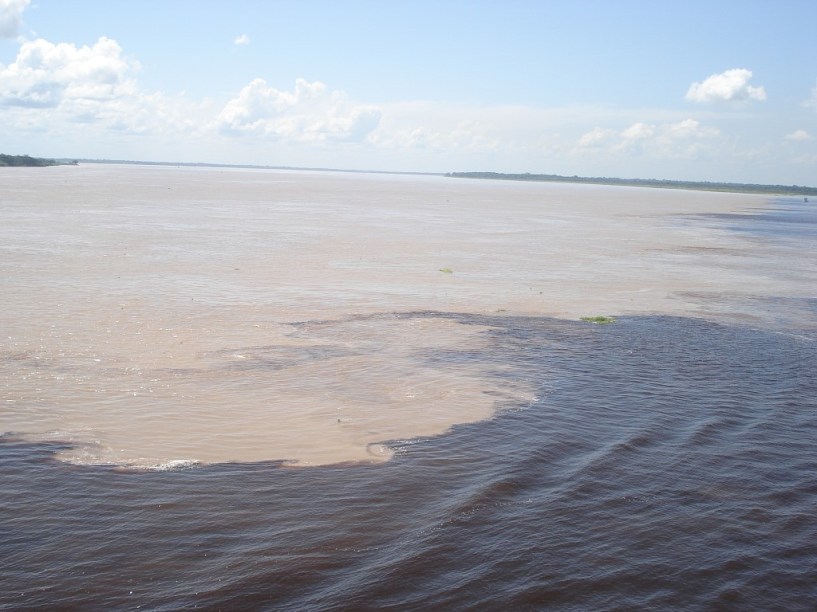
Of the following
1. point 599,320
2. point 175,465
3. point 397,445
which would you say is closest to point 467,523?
point 397,445

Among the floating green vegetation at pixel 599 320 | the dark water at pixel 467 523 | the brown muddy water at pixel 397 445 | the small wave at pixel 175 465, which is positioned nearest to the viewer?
the dark water at pixel 467 523

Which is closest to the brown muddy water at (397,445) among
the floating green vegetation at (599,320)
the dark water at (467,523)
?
the dark water at (467,523)

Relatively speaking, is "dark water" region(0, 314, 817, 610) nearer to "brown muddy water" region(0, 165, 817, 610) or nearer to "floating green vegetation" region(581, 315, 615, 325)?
"brown muddy water" region(0, 165, 817, 610)

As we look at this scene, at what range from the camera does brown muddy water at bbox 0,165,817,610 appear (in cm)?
882

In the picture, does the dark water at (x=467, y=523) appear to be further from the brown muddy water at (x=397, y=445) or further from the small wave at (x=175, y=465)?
the small wave at (x=175, y=465)

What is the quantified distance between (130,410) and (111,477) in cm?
292

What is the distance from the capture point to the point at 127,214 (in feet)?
190

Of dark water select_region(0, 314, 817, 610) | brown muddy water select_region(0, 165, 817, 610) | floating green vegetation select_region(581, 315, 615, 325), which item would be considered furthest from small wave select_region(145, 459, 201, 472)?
floating green vegetation select_region(581, 315, 615, 325)

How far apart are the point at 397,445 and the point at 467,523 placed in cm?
286

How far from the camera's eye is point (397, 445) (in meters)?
12.7

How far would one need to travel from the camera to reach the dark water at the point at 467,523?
27.9 feet

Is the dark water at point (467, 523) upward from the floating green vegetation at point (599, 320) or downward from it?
downward

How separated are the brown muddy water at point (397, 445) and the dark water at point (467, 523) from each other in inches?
1.5

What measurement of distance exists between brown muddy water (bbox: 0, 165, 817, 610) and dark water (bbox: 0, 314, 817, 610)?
4 centimetres
